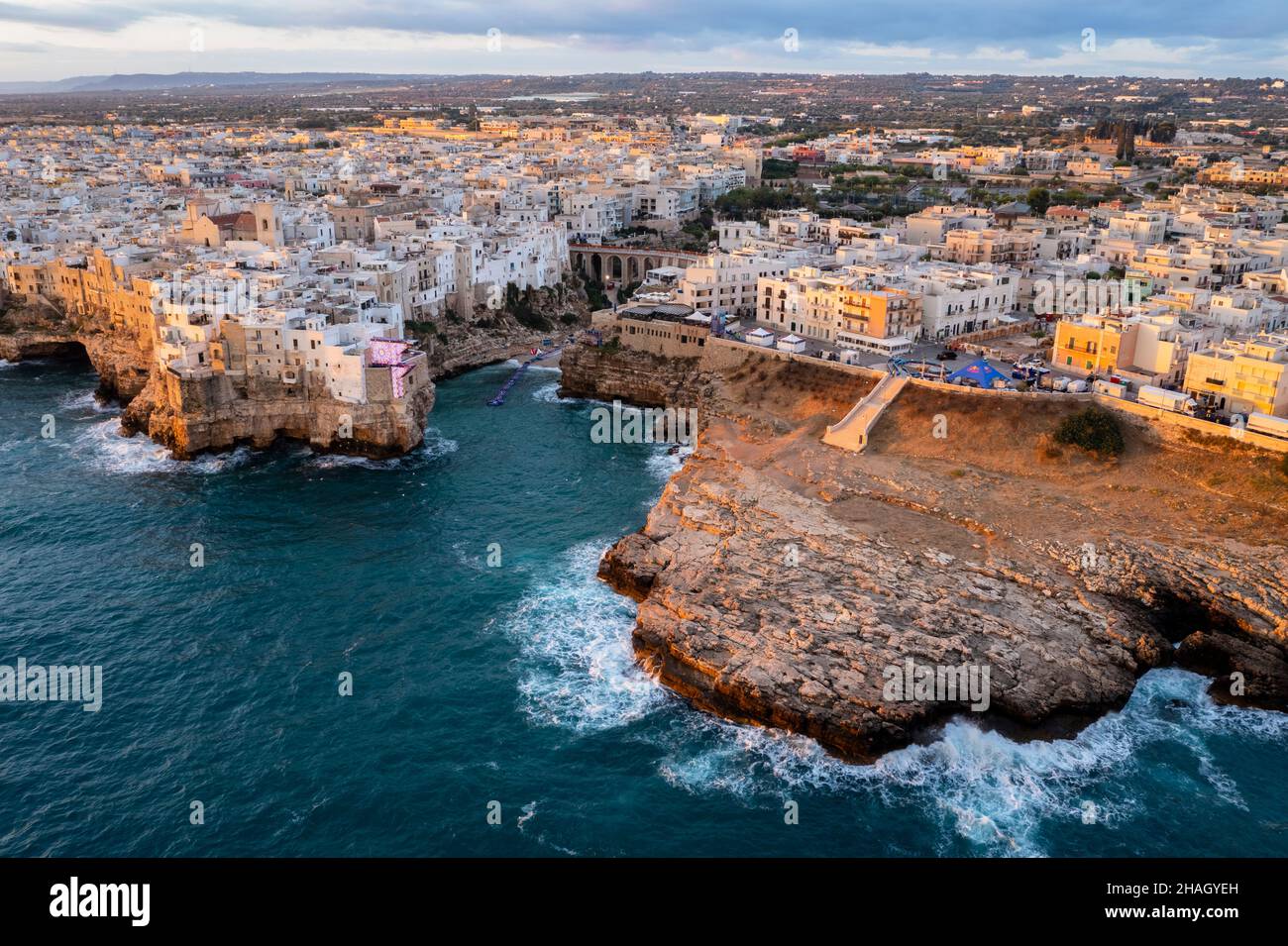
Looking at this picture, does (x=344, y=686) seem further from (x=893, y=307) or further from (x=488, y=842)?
(x=893, y=307)

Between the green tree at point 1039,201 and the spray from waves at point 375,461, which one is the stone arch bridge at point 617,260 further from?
the green tree at point 1039,201

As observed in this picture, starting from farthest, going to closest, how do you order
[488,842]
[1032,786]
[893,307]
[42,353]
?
1. [42,353]
2. [893,307]
3. [1032,786]
4. [488,842]

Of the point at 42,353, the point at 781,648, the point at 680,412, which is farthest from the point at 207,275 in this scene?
the point at 781,648

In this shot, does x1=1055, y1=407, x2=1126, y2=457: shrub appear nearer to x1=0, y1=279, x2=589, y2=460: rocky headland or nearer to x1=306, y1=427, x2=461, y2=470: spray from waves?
x1=306, y1=427, x2=461, y2=470: spray from waves

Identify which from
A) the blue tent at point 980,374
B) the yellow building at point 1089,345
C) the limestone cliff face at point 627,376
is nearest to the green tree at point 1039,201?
the yellow building at point 1089,345

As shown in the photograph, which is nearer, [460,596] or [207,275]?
[460,596]
